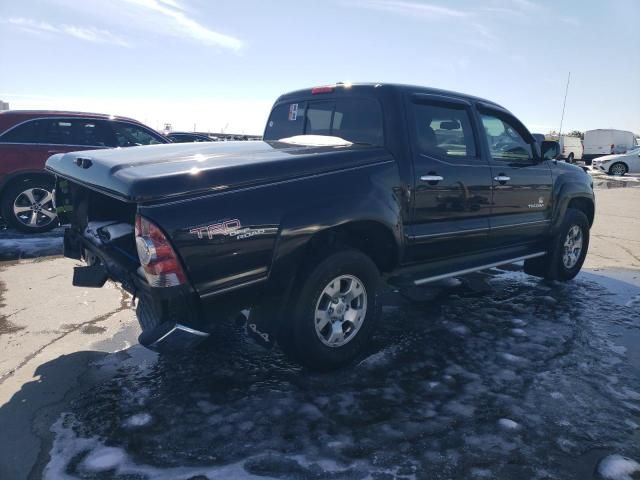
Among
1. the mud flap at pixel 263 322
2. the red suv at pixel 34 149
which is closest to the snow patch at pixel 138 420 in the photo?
the mud flap at pixel 263 322

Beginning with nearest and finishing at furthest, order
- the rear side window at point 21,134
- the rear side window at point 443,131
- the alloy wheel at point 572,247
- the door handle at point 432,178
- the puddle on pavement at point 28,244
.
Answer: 1. the door handle at point 432,178
2. the rear side window at point 443,131
3. the alloy wheel at point 572,247
4. the puddle on pavement at point 28,244
5. the rear side window at point 21,134

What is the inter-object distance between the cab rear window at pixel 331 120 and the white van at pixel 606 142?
33080 millimetres

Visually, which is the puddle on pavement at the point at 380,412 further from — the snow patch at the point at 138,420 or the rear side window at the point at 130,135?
the rear side window at the point at 130,135

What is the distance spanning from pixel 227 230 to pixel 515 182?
3.22 metres

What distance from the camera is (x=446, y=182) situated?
3.95 meters

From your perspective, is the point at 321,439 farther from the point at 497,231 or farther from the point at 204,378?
the point at 497,231

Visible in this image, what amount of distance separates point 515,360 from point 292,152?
2.24 meters

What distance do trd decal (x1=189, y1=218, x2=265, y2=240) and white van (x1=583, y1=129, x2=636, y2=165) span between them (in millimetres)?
34884

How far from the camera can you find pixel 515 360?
3637mm

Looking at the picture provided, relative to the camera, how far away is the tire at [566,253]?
5.58m

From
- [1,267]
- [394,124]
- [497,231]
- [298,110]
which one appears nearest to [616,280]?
[497,231]

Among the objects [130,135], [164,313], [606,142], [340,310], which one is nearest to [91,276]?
[164,313]

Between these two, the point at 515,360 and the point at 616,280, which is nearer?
the point at 515,360

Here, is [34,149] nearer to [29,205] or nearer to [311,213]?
[29,205]
